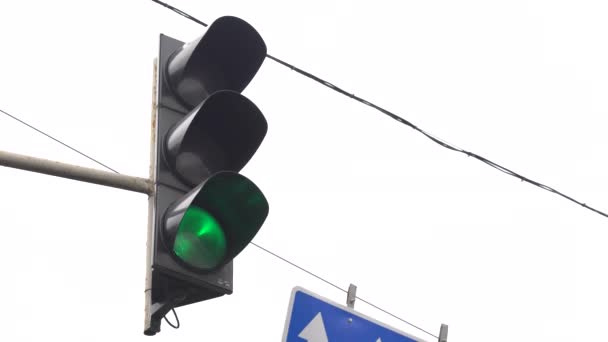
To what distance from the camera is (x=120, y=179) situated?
3.82 metres

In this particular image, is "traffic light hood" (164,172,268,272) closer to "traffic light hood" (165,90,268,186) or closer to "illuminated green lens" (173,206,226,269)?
"illuminated green lens" (173,206,226,269)

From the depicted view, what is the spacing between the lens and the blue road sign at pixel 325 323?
435 cm

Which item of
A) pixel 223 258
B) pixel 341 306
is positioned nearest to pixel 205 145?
pixel 223 258

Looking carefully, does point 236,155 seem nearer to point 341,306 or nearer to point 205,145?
point 205,145

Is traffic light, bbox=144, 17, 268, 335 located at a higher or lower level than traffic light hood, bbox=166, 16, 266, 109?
lower

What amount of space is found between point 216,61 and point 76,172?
72 centimetres

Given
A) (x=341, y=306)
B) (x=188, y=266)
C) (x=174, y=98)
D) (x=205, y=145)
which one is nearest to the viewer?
(x=188, y=266)

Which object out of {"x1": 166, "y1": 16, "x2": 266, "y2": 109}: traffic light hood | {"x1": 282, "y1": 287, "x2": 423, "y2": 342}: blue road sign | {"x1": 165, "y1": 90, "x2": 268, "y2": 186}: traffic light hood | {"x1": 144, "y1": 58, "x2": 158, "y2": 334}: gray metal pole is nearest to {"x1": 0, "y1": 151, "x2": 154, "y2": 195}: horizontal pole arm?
{"x1": 144, "y1": 58, "x2": 158, "y2": 334}: gray metal pole

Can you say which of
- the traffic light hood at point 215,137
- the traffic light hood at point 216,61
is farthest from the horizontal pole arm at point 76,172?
the traffic light hood at point 216,61

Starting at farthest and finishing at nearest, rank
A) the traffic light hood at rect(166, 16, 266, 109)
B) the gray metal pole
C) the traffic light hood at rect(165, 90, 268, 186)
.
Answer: the traffic light hood at rect(166, 16, 266, 109), the traffic light hood at rect(165, 90, 268, 186), the gray metal pole

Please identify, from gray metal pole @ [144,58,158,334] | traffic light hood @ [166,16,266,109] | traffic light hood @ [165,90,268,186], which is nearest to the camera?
gray metal pole @ [144,58,158,334]

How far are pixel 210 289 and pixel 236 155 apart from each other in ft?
1.98

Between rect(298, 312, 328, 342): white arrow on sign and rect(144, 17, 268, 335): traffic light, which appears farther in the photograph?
rect(298, 312, 328, 342): white arrow on sign

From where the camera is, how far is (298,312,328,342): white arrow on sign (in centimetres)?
436
